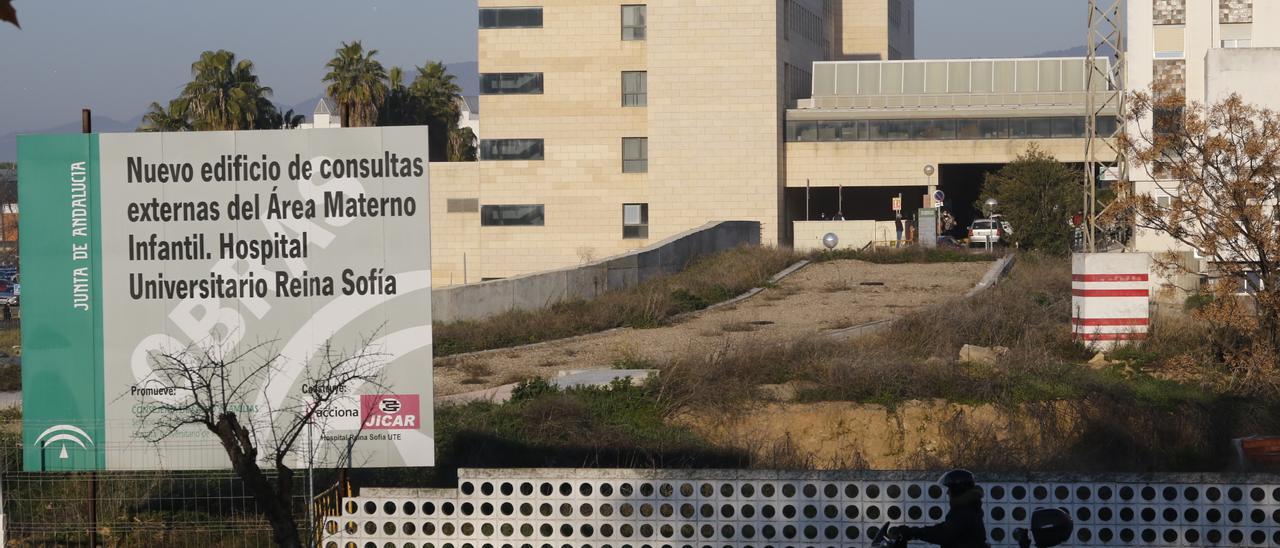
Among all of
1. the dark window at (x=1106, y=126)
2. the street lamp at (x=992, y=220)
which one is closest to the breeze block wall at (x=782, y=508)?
the street lamp at (x=992, y=220)

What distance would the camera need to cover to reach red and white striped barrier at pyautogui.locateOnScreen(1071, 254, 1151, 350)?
20219 mm

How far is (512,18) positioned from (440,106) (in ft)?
95.6

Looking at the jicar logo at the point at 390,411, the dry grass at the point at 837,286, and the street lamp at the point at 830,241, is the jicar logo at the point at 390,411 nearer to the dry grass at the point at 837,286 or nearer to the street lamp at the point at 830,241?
the dry grass at the point at 837,286

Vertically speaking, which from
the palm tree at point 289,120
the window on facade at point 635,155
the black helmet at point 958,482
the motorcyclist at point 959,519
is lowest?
the motorcyclist at point 959,519

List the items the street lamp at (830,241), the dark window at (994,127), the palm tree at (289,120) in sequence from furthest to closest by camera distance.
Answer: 1. the palm tree at (289,120)
2. the dark window at (994,127)
3. the street lamp at (830,241)

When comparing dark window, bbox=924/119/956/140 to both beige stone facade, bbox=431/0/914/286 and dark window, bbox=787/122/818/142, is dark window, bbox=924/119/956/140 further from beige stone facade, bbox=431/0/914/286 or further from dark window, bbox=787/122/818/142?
beige stone facade, bbox=431/0/914/286

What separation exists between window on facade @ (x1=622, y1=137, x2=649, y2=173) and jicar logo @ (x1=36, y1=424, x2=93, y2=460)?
4730cm

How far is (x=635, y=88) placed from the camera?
5706 cm

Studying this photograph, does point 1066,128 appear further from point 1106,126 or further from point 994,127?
point 994,127

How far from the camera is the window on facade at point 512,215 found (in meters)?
57.7

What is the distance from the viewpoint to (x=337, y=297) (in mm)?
10430

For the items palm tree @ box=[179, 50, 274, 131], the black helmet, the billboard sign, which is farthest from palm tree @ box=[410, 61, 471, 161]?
the black helmet

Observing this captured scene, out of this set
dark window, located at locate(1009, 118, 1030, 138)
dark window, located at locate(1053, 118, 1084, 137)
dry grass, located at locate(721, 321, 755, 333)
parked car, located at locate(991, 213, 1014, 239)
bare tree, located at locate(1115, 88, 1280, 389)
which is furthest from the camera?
dark window, located at locate(1009, 118, 1030, 138)

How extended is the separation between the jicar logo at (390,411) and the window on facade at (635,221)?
46.8 metres
